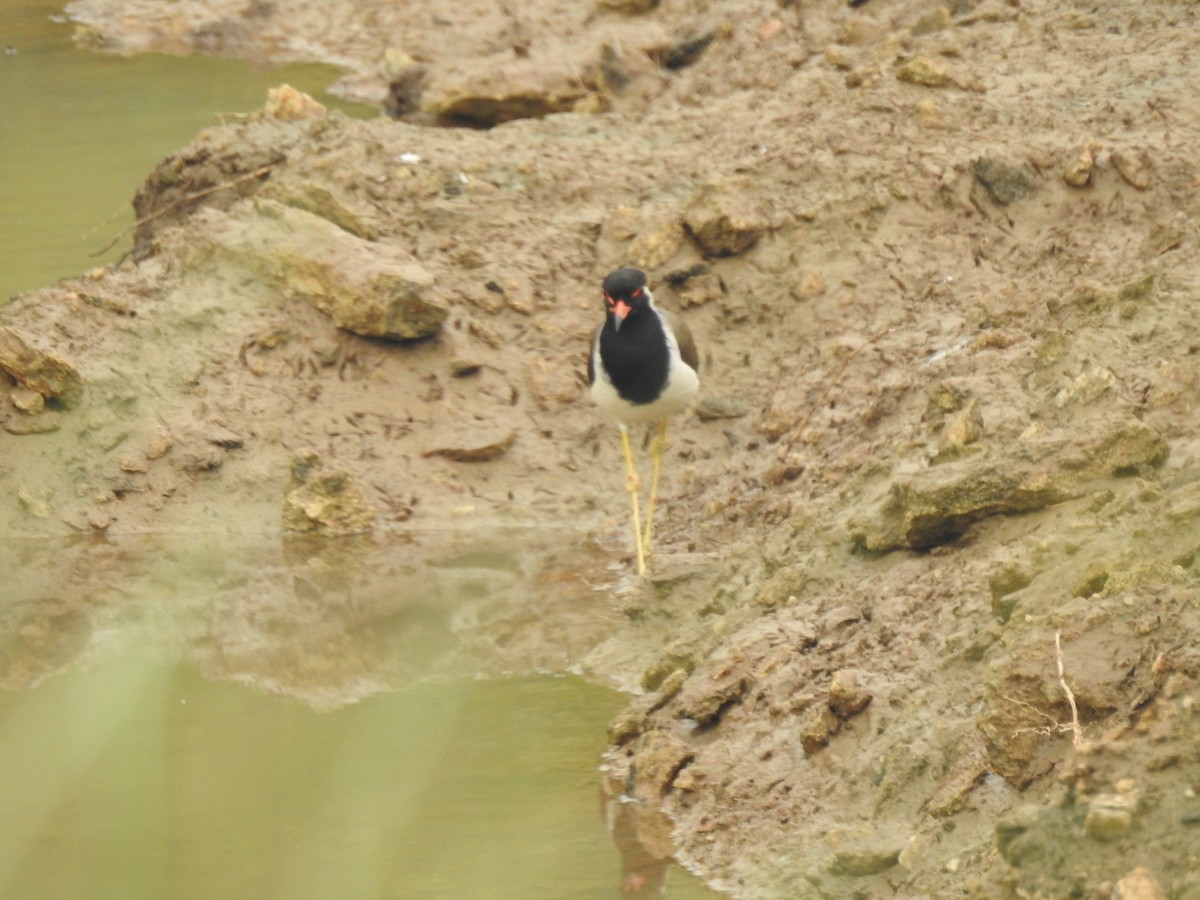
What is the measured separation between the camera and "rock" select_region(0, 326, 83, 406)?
8.80 meters

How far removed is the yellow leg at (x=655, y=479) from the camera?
320 inches

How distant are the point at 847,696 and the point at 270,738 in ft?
6.95

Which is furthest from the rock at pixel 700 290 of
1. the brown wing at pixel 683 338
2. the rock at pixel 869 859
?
the rock at pixel 869 859

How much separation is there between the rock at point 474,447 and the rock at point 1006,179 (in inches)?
103

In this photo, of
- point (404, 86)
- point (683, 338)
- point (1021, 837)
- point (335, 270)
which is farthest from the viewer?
point (404, 86)

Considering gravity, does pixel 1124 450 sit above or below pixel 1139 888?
above

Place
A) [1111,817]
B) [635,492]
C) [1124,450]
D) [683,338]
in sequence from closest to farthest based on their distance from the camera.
A: [1111,817]
[1124,450]
[635,492]
[683,338]

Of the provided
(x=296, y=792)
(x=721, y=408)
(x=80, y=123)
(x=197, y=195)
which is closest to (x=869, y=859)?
(x=296, y=792)

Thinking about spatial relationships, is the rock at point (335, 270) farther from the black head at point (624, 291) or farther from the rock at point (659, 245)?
the black head at point (624, 291)

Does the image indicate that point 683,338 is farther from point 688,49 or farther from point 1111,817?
point 688,49

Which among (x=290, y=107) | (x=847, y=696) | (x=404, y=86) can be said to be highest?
(x=290, y=107)

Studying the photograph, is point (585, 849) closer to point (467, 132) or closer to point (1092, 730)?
point (1092, 730)

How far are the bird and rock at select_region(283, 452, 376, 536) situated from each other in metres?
1.20

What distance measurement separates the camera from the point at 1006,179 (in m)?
9.07
